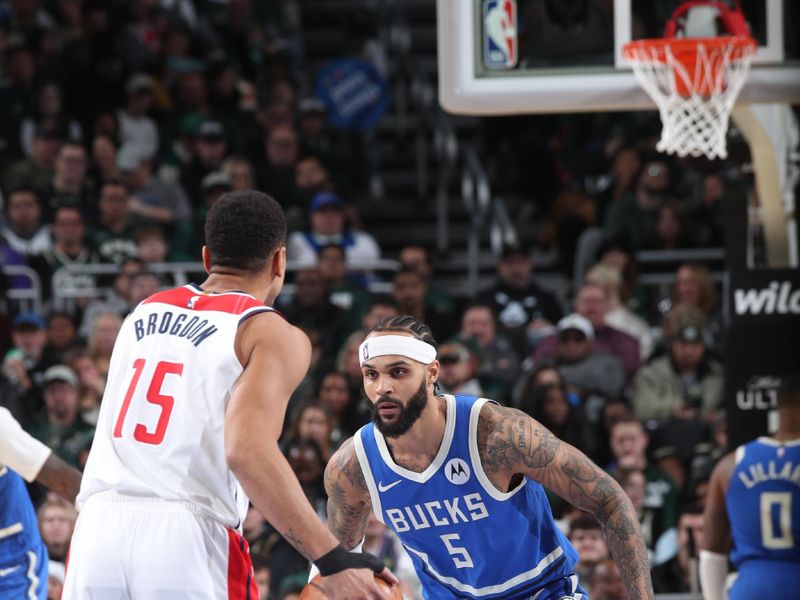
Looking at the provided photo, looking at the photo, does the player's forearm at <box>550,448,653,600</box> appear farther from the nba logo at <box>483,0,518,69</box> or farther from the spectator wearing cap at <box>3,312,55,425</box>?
the spectator wearing cap at <box>3,312,55,425</box>

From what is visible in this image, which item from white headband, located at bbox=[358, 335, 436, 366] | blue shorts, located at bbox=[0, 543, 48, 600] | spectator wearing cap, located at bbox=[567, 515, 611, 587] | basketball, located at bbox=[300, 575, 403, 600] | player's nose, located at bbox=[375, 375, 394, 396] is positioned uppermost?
white headband, located at bbox=[358, 335, 436, 366]

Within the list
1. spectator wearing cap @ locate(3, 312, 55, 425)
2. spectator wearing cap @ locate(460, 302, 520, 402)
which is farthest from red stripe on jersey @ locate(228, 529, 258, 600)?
spectator wearing cap @ locate(460, 302, 520, 402)

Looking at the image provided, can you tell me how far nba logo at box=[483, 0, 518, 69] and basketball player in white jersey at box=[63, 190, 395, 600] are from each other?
3.50 meters

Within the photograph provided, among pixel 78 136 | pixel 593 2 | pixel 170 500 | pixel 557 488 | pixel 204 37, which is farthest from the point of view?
pixel 204 37

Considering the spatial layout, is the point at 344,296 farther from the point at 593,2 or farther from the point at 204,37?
the point at 204,37

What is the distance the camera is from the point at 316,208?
39.7ft

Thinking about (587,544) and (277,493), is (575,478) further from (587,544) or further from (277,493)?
(587,544)

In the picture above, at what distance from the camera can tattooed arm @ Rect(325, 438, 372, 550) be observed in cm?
539

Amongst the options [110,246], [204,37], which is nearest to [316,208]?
[110,246]

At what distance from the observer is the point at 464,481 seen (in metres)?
5.18

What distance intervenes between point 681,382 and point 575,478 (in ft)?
19.2

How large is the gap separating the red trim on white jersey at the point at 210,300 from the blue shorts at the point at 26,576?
6.93 ft

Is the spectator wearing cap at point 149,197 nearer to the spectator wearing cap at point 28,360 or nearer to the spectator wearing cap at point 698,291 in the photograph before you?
the spectator wearing cap at point 28,360

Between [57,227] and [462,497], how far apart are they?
708cm
